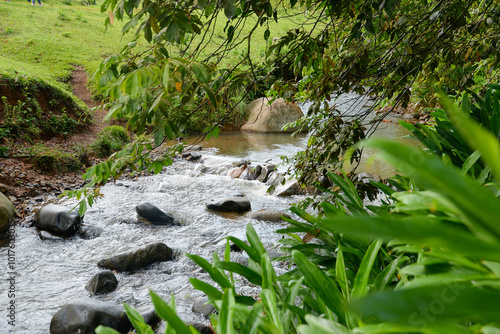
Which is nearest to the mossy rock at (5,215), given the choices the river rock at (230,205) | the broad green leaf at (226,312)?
the river rock at (230,205)

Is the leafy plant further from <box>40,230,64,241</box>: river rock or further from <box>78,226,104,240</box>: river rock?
<box>40,230,64,241</box>: river rock

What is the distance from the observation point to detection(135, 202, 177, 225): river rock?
542 centimetres

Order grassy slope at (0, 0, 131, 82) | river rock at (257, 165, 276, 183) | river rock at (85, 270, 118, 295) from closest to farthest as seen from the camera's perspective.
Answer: river rock at (85, 270, 118, 295), river rock at (257, 165, 276, 183), grassy slope at (0, 0, 131, 82)

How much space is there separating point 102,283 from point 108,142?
19.2ft

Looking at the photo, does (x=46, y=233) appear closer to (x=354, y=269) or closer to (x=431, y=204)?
Answer: (x=354, y=269)

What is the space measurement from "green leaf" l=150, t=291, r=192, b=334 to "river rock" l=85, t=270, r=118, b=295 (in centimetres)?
343

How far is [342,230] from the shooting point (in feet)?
0.99

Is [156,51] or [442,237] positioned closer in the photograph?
[442,237]

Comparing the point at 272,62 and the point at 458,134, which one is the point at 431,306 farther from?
the point at 272,62

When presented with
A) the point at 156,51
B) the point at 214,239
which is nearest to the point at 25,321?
the point at 214,239

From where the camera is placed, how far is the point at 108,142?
28.8 feet

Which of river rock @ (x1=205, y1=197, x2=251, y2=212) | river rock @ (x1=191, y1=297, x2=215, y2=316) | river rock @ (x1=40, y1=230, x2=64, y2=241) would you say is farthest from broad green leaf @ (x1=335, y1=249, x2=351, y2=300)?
river rock @ (x1=205, y1=197, x2=251, y2=212)

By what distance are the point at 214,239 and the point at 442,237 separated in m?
4.84

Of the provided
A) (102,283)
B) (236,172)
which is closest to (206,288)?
(102,283)
